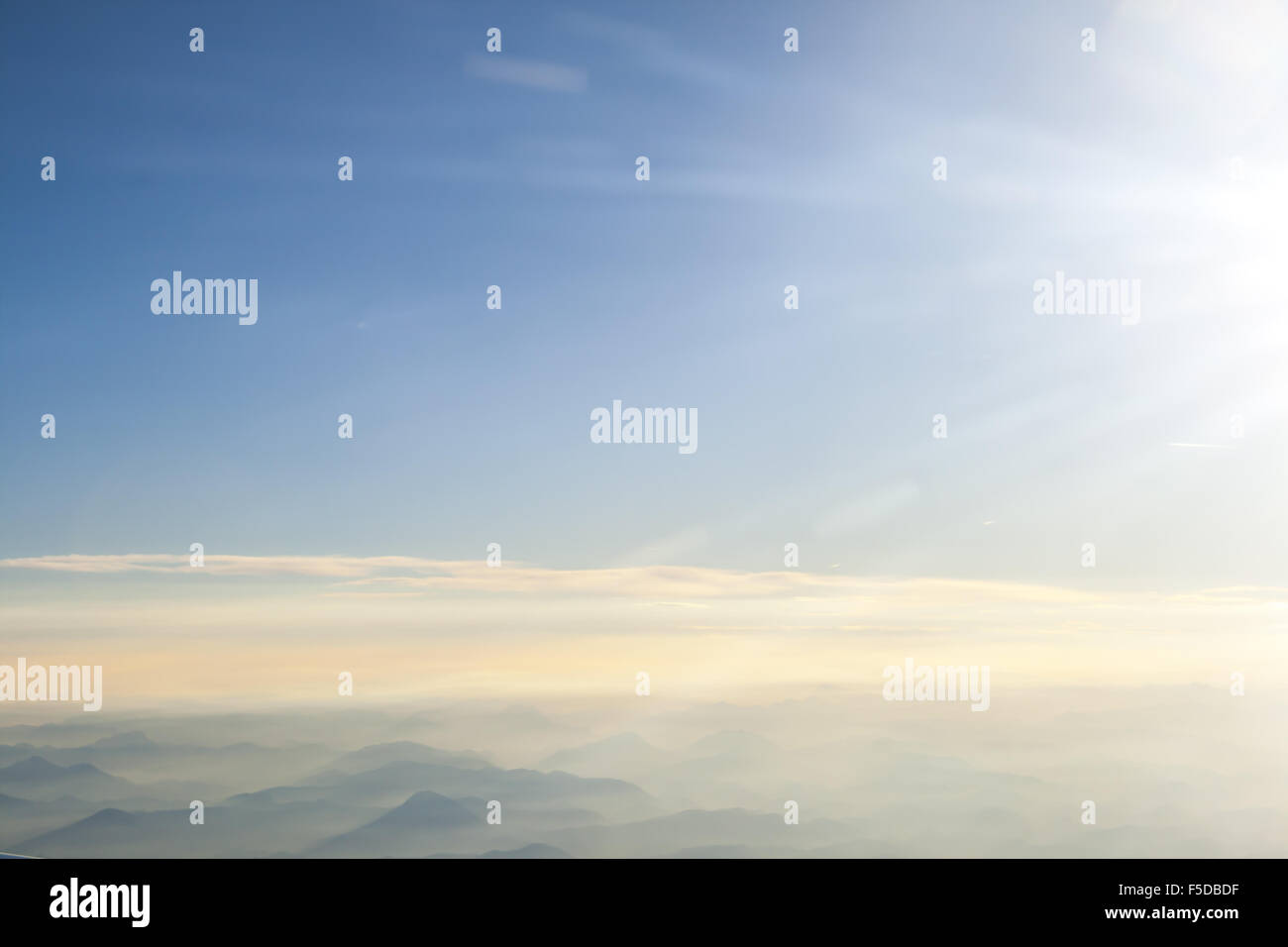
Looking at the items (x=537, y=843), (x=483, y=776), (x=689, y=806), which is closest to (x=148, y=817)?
(x=483, y=776)

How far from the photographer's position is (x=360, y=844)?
4107 inches
